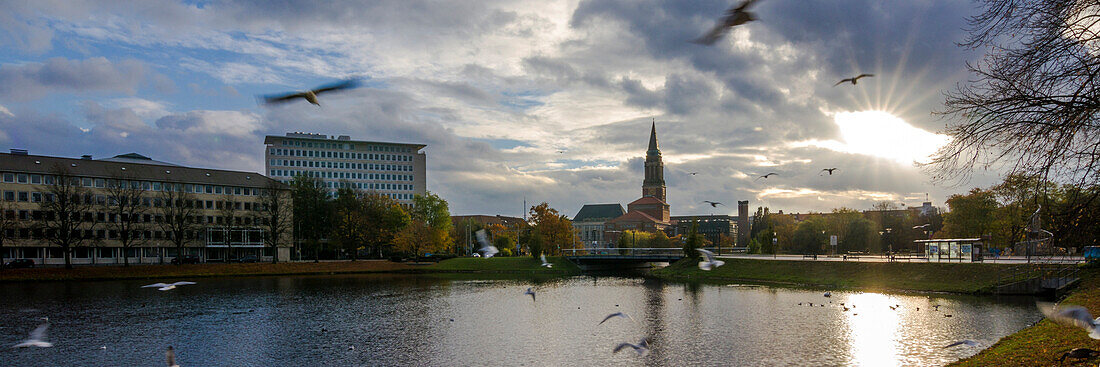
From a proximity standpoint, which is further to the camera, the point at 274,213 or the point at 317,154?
the point at 317,154

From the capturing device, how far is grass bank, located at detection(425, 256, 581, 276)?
95938mm

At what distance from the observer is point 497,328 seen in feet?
113

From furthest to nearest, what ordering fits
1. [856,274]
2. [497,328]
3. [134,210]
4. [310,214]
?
1. [310,214]
2. [134,210]
3. [856,274]
4. [497,328]

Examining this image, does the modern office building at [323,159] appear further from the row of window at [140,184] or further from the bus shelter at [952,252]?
the bus shelter at [952,252]

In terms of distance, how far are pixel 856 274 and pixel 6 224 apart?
306 feet

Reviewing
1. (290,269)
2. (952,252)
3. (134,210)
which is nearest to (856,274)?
(952,252)

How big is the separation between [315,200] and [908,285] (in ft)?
304

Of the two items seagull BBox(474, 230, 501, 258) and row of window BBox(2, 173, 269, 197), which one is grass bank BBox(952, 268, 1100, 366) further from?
row of window BBox(2, 173, 269, 197)

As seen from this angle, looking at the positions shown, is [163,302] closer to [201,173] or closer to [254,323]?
[254,323]

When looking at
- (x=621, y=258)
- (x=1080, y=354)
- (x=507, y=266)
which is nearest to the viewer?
(x=1080, y=354)

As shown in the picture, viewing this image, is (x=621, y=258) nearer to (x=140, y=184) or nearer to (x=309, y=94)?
(x=140, y=184)

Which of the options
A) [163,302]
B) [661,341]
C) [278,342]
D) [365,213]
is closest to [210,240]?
[365,213]

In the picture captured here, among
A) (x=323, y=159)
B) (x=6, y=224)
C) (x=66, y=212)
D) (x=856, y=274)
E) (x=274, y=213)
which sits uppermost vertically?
(x=323, y=159)

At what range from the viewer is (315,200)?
4486 inches
